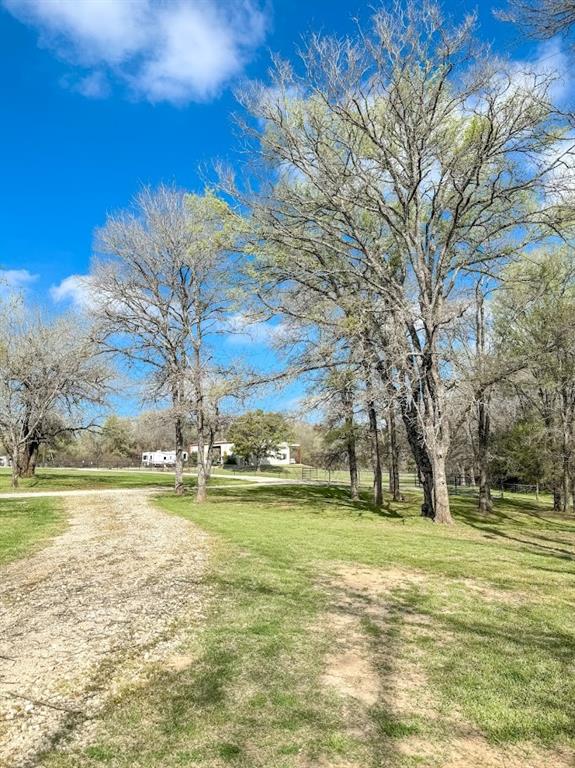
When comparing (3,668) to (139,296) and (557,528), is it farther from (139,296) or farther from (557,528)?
(139,296)

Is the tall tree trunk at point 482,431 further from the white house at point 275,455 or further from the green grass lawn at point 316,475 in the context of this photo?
the white house at point 275,455

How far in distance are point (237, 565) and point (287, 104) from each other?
11190 millimetres

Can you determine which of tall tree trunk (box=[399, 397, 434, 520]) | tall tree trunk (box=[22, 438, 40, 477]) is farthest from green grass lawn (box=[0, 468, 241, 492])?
tall tree trunk (box=[399, 397, 434, 520])

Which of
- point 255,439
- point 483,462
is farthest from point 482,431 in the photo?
point 255,439

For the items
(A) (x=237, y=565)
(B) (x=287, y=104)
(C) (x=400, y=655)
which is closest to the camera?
(C) (x=400, y=655)

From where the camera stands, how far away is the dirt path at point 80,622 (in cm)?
308

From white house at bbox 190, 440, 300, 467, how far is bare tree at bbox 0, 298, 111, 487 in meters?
41.3

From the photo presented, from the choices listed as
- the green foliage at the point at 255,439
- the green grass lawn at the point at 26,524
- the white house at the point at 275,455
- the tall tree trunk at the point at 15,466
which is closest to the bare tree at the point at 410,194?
the green grass lawn at the point at 26,524

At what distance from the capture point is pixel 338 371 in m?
14.3

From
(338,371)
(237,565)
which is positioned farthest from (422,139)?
(237,565)

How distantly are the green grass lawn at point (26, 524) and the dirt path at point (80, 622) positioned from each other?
52 centimetres

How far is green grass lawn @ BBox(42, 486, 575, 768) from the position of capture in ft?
8.80

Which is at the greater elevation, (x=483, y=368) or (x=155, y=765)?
(x=483, y=368)

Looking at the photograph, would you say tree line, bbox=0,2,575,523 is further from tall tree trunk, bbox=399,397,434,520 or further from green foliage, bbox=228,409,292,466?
green foliage, bbox=228,409,292,466
